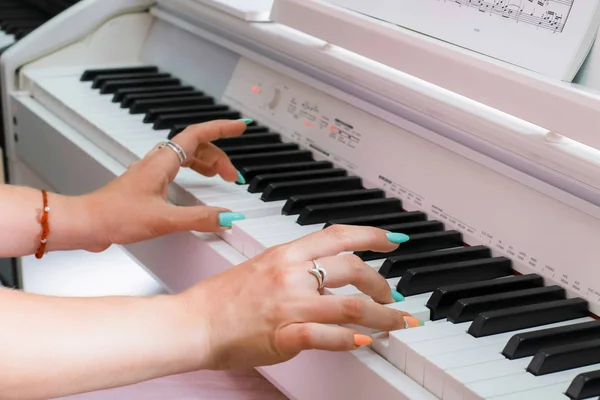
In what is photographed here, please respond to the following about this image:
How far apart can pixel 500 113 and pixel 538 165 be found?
12 centimetres

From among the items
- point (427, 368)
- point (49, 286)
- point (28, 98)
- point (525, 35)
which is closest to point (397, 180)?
point (525, 35)

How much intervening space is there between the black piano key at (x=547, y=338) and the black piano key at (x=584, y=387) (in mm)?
89

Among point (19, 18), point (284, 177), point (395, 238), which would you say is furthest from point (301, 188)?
point (19, 18)

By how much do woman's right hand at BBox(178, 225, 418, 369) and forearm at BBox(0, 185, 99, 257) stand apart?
0.52 m

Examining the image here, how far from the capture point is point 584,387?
98 centimetres

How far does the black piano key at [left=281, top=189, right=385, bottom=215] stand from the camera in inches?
58.8

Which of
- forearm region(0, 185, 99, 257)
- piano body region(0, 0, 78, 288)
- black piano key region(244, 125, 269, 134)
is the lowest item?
forearm region(0, 185, 99, 257)

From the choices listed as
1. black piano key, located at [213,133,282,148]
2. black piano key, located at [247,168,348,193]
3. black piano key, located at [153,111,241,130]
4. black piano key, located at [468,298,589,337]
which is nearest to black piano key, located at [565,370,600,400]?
black piano key, located at [468,298,589,337]

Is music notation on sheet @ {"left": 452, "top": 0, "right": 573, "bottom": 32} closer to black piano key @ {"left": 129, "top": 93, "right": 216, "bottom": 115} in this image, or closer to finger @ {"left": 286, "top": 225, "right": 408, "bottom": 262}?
finger @ {"left": 286, "top": 225, "right": 408, "bottom": 262}

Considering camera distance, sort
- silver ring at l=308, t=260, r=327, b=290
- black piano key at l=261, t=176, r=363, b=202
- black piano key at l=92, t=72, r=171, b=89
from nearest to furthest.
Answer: silver ring at l=308, t=260, r=327, b=290 → black piano key at l=261, t=176, r=363, b=202 → black piano key at l=92, t=72, r=171, b=89

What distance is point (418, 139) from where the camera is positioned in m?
1.50

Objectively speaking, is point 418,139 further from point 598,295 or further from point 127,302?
point 127,302

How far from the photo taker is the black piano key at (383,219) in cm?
142

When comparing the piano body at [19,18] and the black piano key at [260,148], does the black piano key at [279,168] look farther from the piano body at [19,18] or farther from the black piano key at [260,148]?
the piano body at [19,18]
